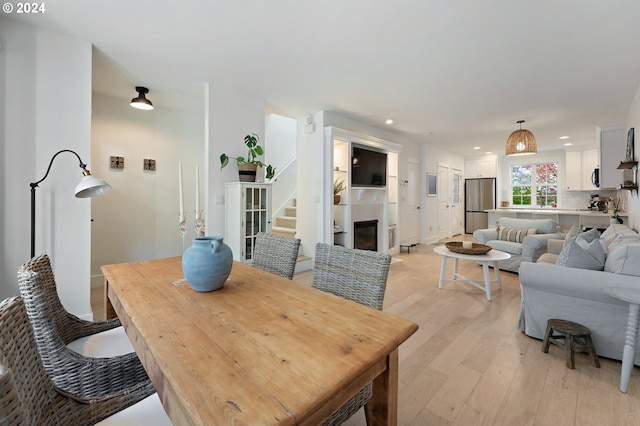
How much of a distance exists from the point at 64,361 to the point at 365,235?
472cm

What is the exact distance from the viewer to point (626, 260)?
1960 mm

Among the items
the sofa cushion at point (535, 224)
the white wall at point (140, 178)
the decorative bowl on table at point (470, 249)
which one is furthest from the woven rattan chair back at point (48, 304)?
the sofa cushion at point (535, 224)

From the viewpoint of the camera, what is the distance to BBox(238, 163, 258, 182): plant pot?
3.52m

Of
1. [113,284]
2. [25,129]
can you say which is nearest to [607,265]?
[113,284]

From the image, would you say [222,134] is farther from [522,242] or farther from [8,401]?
[522,242]

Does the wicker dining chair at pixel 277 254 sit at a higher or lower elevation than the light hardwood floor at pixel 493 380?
higher

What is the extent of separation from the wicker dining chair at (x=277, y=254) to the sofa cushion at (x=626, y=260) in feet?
7.28

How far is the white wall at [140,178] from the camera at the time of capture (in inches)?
148

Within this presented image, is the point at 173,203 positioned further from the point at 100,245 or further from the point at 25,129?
the point at 25,129

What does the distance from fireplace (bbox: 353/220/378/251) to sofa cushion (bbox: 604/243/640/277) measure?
338cm

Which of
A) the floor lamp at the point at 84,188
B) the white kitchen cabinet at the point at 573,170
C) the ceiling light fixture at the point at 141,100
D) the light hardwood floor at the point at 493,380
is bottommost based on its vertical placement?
the light hardwood floor at the point at 493,380

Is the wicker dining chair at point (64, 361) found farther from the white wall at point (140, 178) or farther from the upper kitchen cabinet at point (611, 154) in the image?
the upper kitchen cabinet at point (611, 154)

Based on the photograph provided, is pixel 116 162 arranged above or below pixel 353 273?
above

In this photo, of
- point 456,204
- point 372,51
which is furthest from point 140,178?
point 456,204
